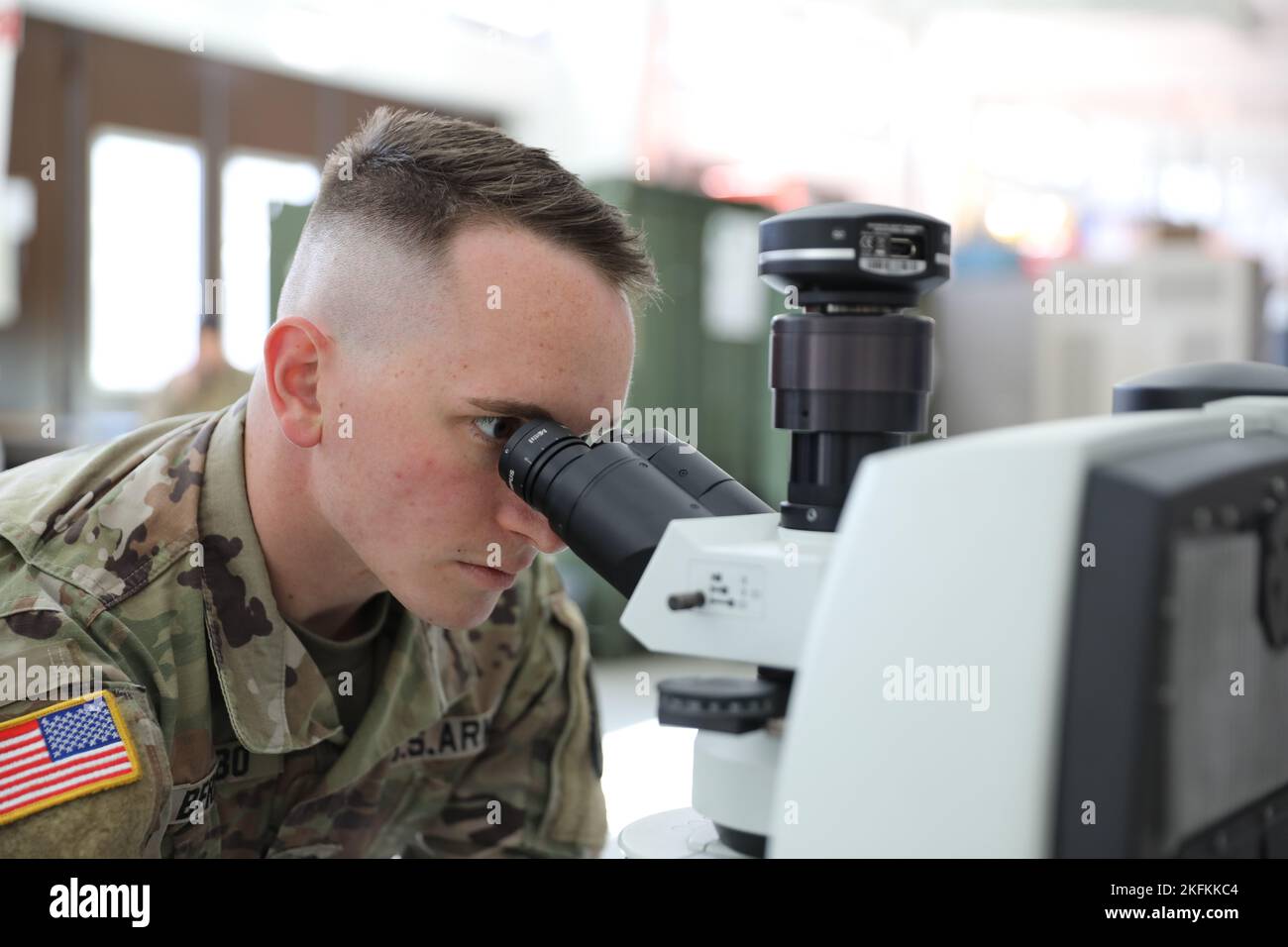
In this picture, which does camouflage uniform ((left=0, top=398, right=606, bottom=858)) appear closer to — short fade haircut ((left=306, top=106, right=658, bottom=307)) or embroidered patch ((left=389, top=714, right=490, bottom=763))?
embroidered patch ((left=389, top=714, right=490, bottom=763))

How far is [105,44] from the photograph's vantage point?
515cm

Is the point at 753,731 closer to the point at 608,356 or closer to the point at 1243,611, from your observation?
the point at 1243,611

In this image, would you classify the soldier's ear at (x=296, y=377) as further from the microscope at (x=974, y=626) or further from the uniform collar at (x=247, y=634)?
the microscope at (x=974, y=626)

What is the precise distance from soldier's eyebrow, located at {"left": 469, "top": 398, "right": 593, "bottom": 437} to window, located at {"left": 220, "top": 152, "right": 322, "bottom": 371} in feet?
15.1

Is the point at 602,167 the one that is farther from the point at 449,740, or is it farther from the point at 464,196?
the point at 464,196

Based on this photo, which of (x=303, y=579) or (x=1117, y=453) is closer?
(x=1117, y=453)

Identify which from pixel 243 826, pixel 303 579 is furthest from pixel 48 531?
pixel 243 826

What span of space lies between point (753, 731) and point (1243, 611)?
10.5 inches

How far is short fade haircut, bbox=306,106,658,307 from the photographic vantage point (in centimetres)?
102

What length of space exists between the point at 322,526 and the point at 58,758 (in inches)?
13.8

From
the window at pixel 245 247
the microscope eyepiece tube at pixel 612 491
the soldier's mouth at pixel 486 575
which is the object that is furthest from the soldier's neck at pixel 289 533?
the window at pixel 245 247

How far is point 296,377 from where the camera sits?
3.48ft

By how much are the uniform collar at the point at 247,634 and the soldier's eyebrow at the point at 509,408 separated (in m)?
0.31

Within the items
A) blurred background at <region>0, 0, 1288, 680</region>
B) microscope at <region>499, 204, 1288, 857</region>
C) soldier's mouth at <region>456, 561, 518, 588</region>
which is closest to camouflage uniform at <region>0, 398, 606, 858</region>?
soldier's mouth at <region>456, 561, 518, 588</region>
